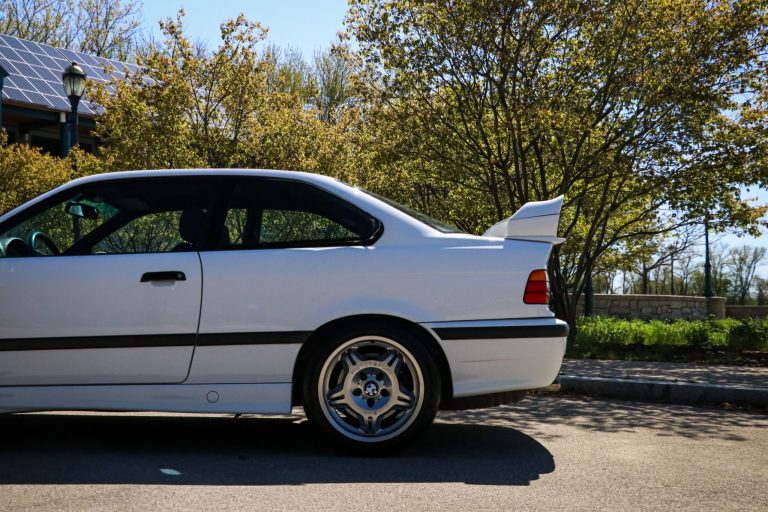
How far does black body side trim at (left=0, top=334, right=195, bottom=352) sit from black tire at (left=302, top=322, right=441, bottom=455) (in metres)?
0.75

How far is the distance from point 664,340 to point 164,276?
10.4 metres

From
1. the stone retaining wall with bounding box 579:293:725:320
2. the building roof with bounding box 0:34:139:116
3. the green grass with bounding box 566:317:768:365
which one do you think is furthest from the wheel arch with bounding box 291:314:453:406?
the stone retaining wall with bounding box 579:293:725:320

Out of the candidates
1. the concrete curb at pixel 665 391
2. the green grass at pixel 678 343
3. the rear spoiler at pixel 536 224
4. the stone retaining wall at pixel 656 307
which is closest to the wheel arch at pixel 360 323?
the rear spoiler at pixel 536 224

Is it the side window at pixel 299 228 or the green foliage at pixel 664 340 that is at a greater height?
the side window at pixel 299 228

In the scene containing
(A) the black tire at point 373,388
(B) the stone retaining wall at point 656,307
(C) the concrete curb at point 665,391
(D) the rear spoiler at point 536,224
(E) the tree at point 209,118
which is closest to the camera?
(A) the black tire at point 373,388

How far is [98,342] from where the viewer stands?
490 cm

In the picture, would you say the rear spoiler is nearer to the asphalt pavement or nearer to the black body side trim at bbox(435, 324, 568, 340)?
the black body side trim at bbox(435, 324, 568, 340)

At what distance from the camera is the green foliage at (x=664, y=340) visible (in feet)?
39.6

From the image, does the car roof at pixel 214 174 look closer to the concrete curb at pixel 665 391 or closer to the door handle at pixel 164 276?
the door handle at pixel 164 276

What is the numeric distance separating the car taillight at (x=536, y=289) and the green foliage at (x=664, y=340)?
22.1 ft

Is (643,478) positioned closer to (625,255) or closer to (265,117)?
(265,117)

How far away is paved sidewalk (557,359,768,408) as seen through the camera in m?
7.41

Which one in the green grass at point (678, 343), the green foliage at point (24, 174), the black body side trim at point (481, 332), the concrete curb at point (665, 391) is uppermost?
the green foliage at point (24, 174)

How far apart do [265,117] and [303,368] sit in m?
12.0
